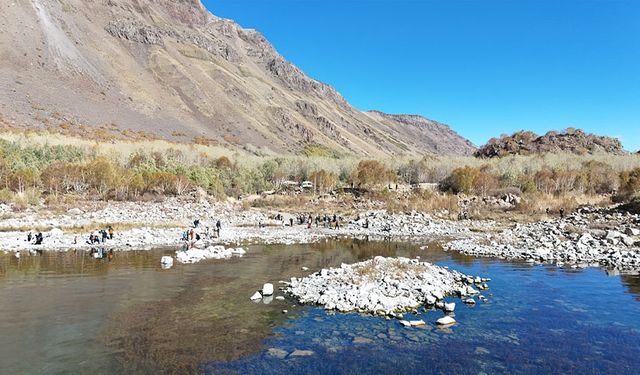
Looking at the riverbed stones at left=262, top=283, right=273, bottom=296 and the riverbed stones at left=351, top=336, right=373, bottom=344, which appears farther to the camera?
the riverbed stones at left=262, top=283, right=273, bottom=296

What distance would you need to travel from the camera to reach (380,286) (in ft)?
60.5

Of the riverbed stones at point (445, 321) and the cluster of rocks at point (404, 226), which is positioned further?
the cluster of rocks at point (404, 226)

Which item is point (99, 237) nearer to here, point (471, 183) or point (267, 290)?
point (267, 290)

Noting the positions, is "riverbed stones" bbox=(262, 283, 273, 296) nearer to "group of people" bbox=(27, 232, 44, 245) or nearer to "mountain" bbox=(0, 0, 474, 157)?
"group of people" bbox=(27, 232, 44, 245)

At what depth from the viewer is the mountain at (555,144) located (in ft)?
524

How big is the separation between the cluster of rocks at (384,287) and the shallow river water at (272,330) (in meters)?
0.76

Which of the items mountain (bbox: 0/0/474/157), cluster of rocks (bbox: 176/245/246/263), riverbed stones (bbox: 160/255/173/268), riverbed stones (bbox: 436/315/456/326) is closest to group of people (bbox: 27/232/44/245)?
cluster of rocks (bbox: 176/245/246/263)

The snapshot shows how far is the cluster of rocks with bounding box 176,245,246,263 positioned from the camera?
27.2 metres

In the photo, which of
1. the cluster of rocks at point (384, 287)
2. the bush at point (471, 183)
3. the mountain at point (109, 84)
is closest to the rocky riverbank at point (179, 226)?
the cluster of rocks at point (384, 287)

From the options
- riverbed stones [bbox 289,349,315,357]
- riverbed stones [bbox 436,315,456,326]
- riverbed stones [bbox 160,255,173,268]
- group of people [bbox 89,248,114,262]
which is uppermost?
group of people [bbox 89,248,114,262]

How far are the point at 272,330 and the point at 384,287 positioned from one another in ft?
18.7

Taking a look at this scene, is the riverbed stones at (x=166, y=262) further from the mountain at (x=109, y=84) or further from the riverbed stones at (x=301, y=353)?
the mountain at (x=109, y=84)

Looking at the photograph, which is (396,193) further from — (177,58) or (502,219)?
(177,58)

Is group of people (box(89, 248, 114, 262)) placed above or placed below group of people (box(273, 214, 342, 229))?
below
